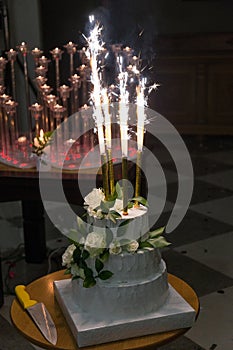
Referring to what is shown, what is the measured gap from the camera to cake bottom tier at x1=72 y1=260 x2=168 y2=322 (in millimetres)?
1552

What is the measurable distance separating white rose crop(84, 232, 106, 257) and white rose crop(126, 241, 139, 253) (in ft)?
0.21

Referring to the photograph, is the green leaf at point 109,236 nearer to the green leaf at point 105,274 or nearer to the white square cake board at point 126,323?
the green leaf at point 105,274

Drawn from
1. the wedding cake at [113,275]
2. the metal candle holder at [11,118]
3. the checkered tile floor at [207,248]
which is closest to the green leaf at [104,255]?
the wedding cake at [113,275]

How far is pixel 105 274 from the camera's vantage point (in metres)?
1.54

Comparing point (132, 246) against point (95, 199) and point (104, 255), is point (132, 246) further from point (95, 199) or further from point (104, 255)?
point (95, 199)

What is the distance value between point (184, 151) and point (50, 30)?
1.95 m

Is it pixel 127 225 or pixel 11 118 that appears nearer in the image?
pixel 127 225

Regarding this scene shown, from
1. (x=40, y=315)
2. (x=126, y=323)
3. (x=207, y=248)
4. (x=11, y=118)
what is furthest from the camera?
(x=207, y=248)

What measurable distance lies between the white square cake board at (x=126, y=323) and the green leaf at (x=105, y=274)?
0.37ft

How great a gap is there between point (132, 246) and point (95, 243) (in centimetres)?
10

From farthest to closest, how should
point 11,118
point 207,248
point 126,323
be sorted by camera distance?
point 207,248
point 11,118
point 126,323

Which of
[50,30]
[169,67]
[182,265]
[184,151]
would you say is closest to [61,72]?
[50,30]

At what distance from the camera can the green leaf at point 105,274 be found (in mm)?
1541

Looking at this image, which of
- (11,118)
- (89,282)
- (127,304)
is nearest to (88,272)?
(89,282)
